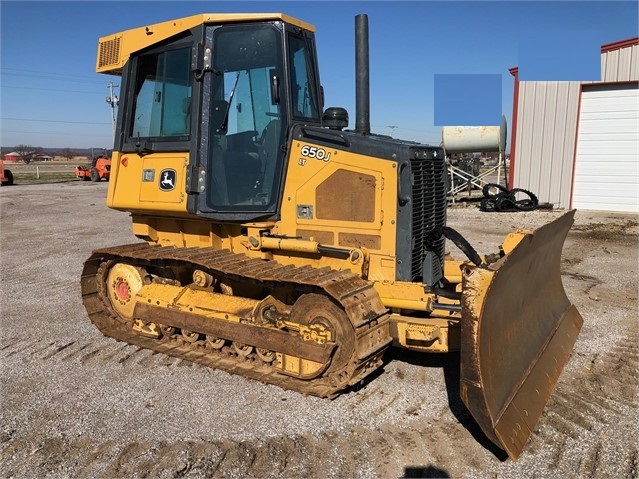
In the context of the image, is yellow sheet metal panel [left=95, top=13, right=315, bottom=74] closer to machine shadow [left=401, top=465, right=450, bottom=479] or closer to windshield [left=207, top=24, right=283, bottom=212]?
windshield [left=207, top=24, right=283, bottom=212]

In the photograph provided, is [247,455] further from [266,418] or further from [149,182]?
[149,182]

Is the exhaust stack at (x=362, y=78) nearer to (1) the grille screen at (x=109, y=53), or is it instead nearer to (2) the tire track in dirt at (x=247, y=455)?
(1) the grille screen at (x=109, y=53)

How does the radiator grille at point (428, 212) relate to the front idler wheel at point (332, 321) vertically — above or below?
above

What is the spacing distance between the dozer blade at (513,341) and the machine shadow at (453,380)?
0.23 meters

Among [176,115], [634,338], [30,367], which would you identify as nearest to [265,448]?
[30,367]

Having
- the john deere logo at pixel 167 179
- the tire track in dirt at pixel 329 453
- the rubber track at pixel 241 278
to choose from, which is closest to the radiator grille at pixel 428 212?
the rubber track at pixel 241 278

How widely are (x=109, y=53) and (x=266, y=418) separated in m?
4.20

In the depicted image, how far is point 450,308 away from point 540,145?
14.8 metres

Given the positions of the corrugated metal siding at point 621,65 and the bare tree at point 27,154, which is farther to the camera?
the bare tree at point 27,154

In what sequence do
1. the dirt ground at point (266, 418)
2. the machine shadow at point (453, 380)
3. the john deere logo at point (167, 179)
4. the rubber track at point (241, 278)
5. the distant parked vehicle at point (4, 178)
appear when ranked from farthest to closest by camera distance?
1. the distant parked vehicle at point (4, 178)
2. the john deere logo at point (167, 179)
3. the rubber track at point (241, 278)
4. the machine shadow at point (453, 380)
5. the dirt ground at point (266, 418)

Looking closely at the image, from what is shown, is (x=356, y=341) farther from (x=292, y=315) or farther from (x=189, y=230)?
(x=189, y=230)

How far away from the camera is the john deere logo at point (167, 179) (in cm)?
527

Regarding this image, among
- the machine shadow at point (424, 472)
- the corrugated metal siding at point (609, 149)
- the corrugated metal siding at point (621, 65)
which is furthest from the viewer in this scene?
the corrugated metal siding at point (609, 149)

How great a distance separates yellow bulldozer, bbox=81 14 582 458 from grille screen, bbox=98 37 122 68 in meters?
0.02
